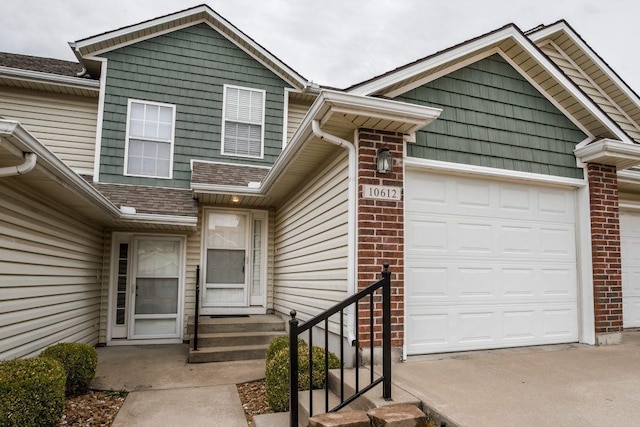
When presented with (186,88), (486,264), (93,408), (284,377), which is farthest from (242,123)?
(284,377)

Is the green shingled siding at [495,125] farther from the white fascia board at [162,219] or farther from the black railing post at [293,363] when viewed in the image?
the white fascia board at [162,219]

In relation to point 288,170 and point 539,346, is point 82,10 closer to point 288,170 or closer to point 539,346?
point 288,170

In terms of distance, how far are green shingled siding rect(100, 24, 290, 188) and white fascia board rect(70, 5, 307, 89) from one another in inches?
3.5

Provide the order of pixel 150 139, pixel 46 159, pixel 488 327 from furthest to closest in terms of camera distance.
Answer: pixel 150 139
pixel 488 327
pixel 46 159

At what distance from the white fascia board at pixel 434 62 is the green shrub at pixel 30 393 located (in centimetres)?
361

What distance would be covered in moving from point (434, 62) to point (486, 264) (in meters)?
2.21

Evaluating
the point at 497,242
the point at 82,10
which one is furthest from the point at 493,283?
the point at 82,10

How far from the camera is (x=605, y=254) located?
513cm

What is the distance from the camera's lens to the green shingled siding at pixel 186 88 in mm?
7691

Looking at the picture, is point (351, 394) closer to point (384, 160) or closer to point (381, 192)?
point (381, 192)

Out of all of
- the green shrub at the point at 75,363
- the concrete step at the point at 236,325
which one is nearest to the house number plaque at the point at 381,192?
the green shrub at the point at 75,363

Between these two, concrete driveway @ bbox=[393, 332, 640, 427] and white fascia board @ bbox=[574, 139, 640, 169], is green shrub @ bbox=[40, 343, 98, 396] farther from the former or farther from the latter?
white fascia board @ bbox=[574, 139, 640, 169]

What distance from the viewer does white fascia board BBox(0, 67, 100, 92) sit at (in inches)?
286

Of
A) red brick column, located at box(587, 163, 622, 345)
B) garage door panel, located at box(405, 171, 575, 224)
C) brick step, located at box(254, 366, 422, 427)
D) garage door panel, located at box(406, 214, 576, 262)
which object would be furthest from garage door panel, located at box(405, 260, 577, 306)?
brick step, located at box(254, 366, 422, 427)
